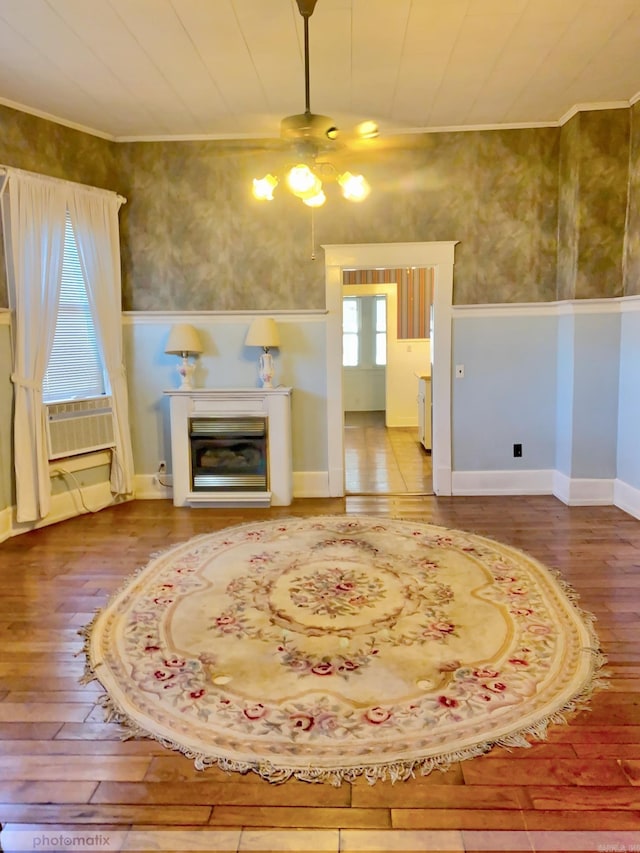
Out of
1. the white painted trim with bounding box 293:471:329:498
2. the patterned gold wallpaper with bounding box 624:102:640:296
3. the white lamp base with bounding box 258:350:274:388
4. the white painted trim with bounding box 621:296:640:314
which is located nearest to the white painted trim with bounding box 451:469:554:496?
the white painted trim with bounding box 293:471:329:498

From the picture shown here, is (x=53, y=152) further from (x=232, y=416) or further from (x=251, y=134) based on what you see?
(x=232, y=416)

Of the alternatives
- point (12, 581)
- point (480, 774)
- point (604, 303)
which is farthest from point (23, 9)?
point (604, 303)

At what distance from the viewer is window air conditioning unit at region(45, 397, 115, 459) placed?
461 centimetres

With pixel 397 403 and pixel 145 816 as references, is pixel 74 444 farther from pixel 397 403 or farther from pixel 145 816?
pixel 397 403

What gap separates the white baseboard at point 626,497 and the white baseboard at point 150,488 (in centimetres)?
376

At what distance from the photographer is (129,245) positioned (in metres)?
5.12

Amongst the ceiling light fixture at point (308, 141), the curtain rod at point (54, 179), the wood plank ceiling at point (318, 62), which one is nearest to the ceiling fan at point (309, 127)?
the ceiling light fixture at point (308, 141)

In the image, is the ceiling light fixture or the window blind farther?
the window blind

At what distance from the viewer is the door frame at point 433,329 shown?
504cm

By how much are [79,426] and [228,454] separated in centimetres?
121

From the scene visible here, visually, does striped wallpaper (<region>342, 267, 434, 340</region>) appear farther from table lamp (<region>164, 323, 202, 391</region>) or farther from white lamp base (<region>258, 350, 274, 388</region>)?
table lamp (<region>164, 323, 202, 391</region>)

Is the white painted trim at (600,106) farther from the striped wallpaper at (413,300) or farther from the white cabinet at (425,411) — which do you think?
the striped wallpaper at (413,300)

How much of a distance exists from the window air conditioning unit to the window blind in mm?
89

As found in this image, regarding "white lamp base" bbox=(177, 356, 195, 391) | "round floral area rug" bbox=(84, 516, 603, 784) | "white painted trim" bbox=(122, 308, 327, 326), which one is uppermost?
"white painted trim" bbox=(122, 308, 327, 326)
